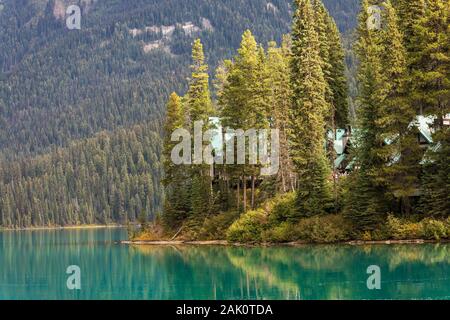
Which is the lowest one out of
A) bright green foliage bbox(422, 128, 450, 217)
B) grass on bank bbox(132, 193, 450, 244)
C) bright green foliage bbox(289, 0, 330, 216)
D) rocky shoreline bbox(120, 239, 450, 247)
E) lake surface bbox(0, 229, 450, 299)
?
lake surface bbox(0, 229, 450, 299)

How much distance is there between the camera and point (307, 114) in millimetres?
69750

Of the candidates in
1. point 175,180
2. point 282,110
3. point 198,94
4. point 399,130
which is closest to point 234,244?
point 282,110

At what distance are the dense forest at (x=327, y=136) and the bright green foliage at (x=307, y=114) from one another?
98 millimetres

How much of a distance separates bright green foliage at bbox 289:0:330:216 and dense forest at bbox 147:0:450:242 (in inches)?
3.8

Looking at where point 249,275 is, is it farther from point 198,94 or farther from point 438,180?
point 198,94

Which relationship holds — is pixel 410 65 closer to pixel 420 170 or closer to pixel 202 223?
pixel 420 170

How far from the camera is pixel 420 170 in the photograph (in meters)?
60.7

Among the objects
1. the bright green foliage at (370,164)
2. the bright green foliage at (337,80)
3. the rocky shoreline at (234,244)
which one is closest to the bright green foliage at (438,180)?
the rocky shoreline at (234,244)

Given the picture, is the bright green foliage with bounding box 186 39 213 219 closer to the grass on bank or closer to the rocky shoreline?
the grass on bank

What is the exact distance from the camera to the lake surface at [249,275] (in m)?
37.6

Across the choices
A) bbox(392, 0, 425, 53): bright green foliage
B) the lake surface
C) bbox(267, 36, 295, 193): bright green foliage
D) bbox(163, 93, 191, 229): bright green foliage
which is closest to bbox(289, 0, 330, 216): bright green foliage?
bbox(267, 36, 295, 193): bright green foliage

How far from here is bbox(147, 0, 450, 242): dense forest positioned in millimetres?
59938

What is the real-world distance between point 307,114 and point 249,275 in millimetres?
26481
